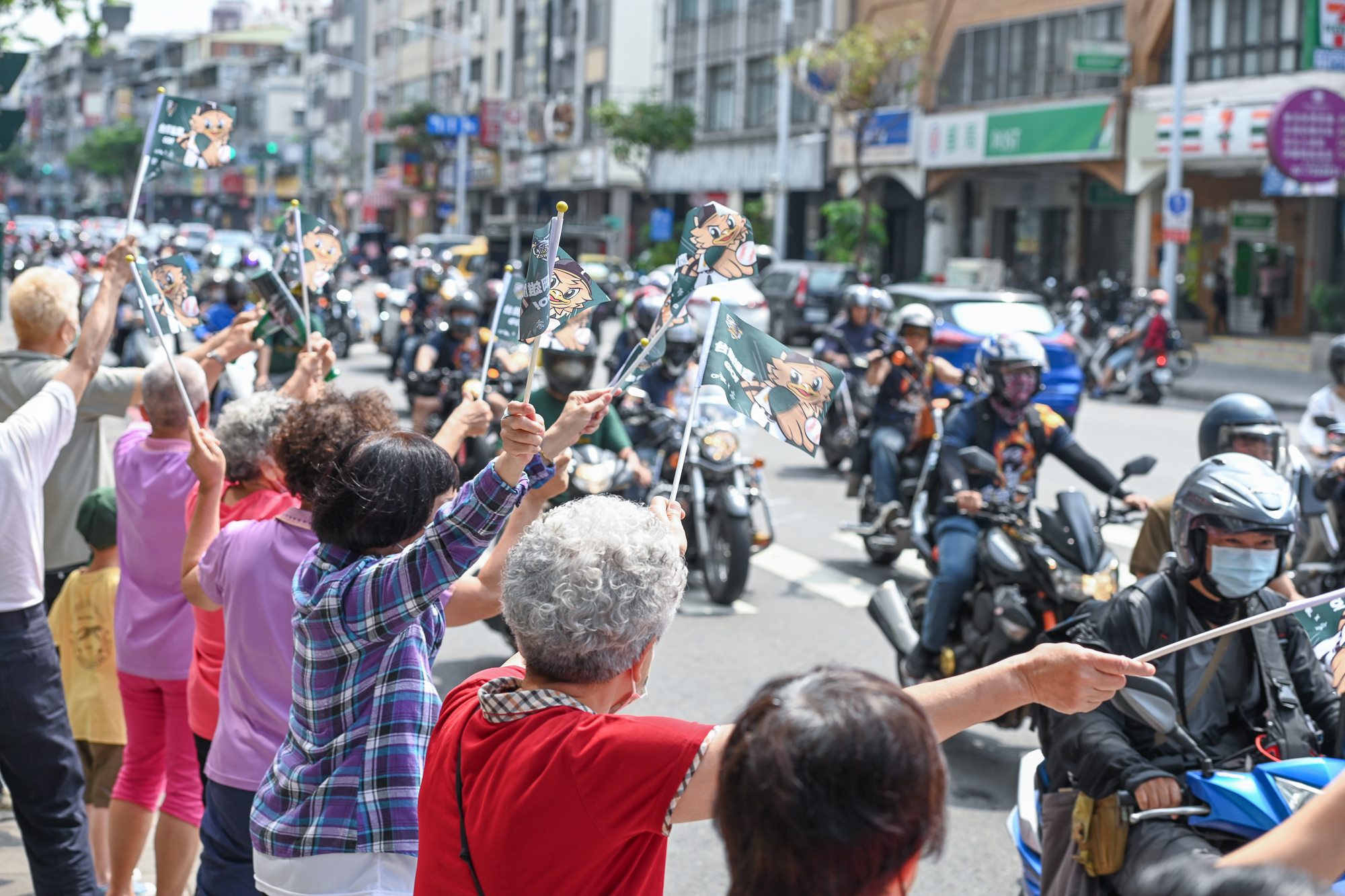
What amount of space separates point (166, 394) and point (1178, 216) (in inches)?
944

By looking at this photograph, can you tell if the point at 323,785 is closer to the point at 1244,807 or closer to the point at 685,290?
the point at 685,290

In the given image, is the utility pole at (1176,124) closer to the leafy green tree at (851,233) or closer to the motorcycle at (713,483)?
the leafy green tree at (851,233)

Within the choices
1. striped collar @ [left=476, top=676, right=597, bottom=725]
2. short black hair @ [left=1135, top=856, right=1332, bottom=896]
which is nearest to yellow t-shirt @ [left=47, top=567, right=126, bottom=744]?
striped collar @ [left=476, top=676, right=597, bottom=725]

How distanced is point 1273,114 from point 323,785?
925 inches

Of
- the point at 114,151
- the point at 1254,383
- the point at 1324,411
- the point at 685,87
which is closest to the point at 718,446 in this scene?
the point at 1324,411

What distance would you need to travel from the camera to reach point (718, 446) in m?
9.02

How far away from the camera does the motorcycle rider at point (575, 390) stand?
25.0 ft

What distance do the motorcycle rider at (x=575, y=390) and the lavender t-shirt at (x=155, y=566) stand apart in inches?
120

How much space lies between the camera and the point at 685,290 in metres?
3.43

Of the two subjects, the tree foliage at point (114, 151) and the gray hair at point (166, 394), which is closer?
the gray hair at point (166, 394)

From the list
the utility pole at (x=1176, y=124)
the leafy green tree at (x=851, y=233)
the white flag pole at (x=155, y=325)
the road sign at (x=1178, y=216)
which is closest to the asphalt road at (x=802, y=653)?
the white flag pole at (x=155, y=325)

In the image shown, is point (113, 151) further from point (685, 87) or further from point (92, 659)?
point (92, 659)

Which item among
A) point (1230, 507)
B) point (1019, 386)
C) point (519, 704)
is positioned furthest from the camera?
point (1019, 386)

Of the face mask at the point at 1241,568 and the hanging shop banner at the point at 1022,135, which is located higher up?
the hanging shop banner at the point at 1022,135
